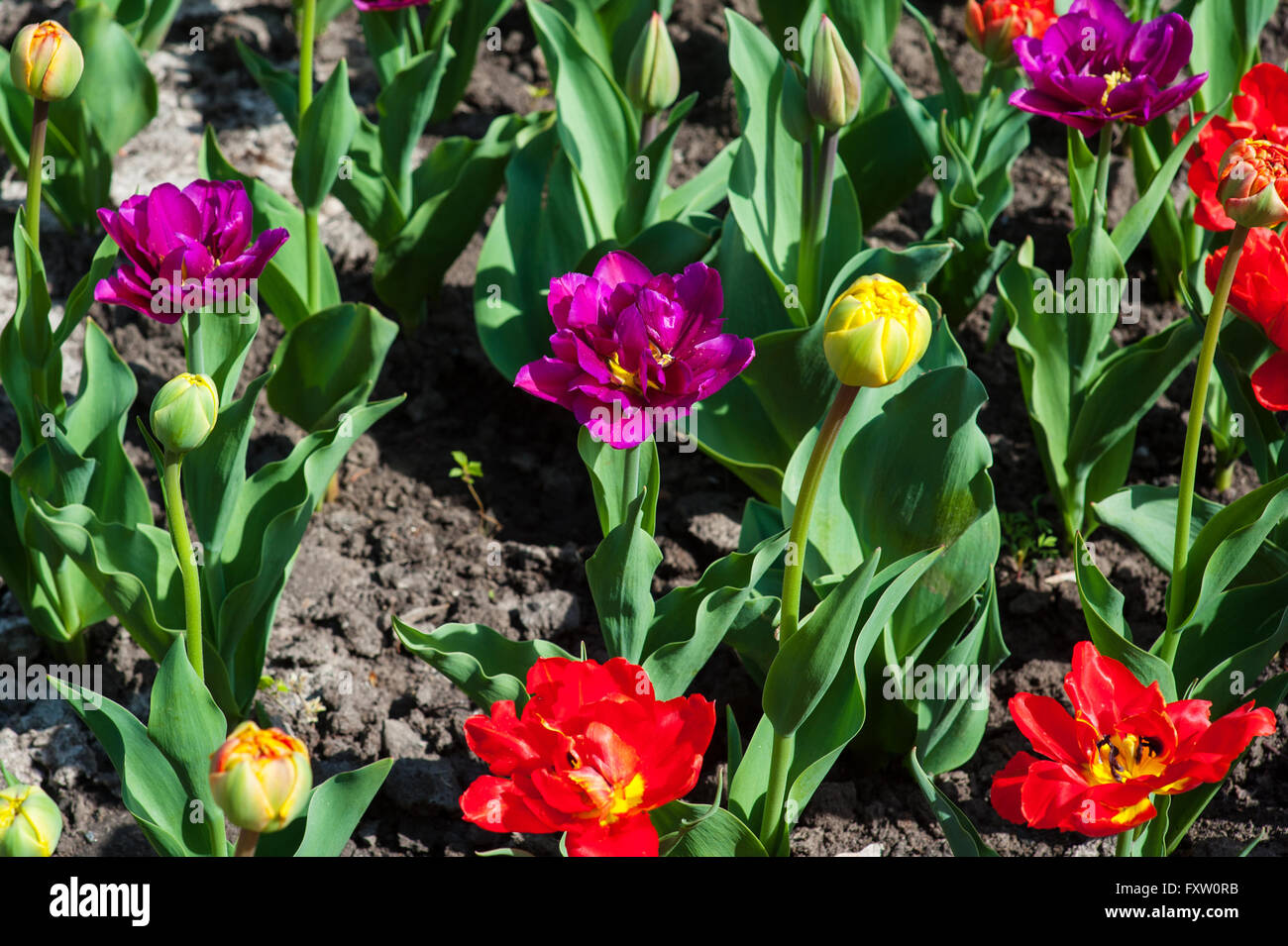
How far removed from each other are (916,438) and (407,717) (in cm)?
91

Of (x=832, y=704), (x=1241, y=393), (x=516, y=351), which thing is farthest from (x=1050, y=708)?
(x=516, y=351)

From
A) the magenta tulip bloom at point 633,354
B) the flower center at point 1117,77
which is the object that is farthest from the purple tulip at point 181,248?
the flower center at point 1117,77

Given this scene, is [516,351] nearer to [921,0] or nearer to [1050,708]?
[1050,708]

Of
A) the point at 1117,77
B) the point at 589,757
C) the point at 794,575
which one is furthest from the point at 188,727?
the point at 1117,77

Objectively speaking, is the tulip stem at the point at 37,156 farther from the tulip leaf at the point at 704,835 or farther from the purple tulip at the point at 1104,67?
the purple tulip at the point at 1104,67

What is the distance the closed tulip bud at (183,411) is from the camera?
141cm

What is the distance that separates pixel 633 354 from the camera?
1.45 m

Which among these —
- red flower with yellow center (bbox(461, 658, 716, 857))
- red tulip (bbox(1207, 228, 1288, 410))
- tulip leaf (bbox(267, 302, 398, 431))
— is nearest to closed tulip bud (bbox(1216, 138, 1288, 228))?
red tulip (bbox(1207, 228, 1288, 410))

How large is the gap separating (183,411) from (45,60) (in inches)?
23.8

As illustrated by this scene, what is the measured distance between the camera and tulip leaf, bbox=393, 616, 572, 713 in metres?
1.57

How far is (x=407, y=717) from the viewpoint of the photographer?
2068mm
